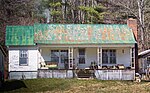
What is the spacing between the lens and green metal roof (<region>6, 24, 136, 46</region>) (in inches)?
1457

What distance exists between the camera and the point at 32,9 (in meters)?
63.4

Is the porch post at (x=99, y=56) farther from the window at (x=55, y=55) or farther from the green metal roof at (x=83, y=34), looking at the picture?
the window at (x=55, y=55)

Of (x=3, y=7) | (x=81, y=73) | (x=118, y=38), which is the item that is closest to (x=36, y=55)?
(x=81, y=73)

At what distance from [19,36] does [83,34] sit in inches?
255

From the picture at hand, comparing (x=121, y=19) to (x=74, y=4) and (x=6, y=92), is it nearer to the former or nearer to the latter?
(x=74, y=4)

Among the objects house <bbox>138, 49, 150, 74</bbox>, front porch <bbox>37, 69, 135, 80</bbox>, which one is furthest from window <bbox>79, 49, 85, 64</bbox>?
house <bbox>138, 49, 150, 74</bbox>

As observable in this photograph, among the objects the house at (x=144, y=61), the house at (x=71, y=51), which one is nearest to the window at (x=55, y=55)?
the house at (x=71, y=51)

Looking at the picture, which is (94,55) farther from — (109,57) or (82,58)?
(109,57)

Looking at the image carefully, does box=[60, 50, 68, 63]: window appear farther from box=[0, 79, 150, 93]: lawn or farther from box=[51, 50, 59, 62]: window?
box=[0, 79, 150, 93]: lawn

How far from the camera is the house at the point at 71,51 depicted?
35.2 m

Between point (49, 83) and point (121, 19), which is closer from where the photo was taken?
point (49, 83)

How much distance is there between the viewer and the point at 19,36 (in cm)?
3753

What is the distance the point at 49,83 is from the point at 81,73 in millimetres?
5612

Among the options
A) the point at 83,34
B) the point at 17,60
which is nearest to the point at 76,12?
the point at 83,34
